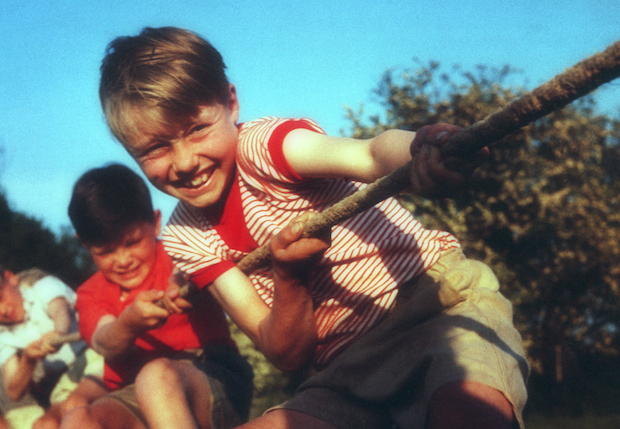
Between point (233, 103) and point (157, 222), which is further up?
point (233, 103)

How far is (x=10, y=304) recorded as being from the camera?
4547 millimetres

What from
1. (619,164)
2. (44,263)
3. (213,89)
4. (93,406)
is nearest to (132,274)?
(93,406)

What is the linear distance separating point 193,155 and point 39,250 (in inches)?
370

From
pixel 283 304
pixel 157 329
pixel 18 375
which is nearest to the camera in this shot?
pixel 283 304

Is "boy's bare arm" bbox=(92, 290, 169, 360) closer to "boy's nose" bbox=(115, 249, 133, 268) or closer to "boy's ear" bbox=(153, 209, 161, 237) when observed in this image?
"boy's nose" bbox=(115, 249, 133, 268)

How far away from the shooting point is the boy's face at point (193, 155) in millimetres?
2057

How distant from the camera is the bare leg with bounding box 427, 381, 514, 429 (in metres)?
1.46

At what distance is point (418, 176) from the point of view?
1209mm

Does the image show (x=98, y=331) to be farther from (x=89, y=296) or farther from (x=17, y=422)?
(x=17, y=422)

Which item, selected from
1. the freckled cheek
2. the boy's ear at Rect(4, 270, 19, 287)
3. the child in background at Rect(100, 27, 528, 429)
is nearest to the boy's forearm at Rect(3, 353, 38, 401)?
the boy's ear at Rect(4, 270, 19, 287)

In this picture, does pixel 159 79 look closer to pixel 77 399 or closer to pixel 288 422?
pixel 288 422

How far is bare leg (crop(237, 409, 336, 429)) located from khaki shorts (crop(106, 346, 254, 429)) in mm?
596

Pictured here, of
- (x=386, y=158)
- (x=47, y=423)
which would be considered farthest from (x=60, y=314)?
(x=386, y=158)

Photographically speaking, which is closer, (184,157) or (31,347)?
(184,157)
